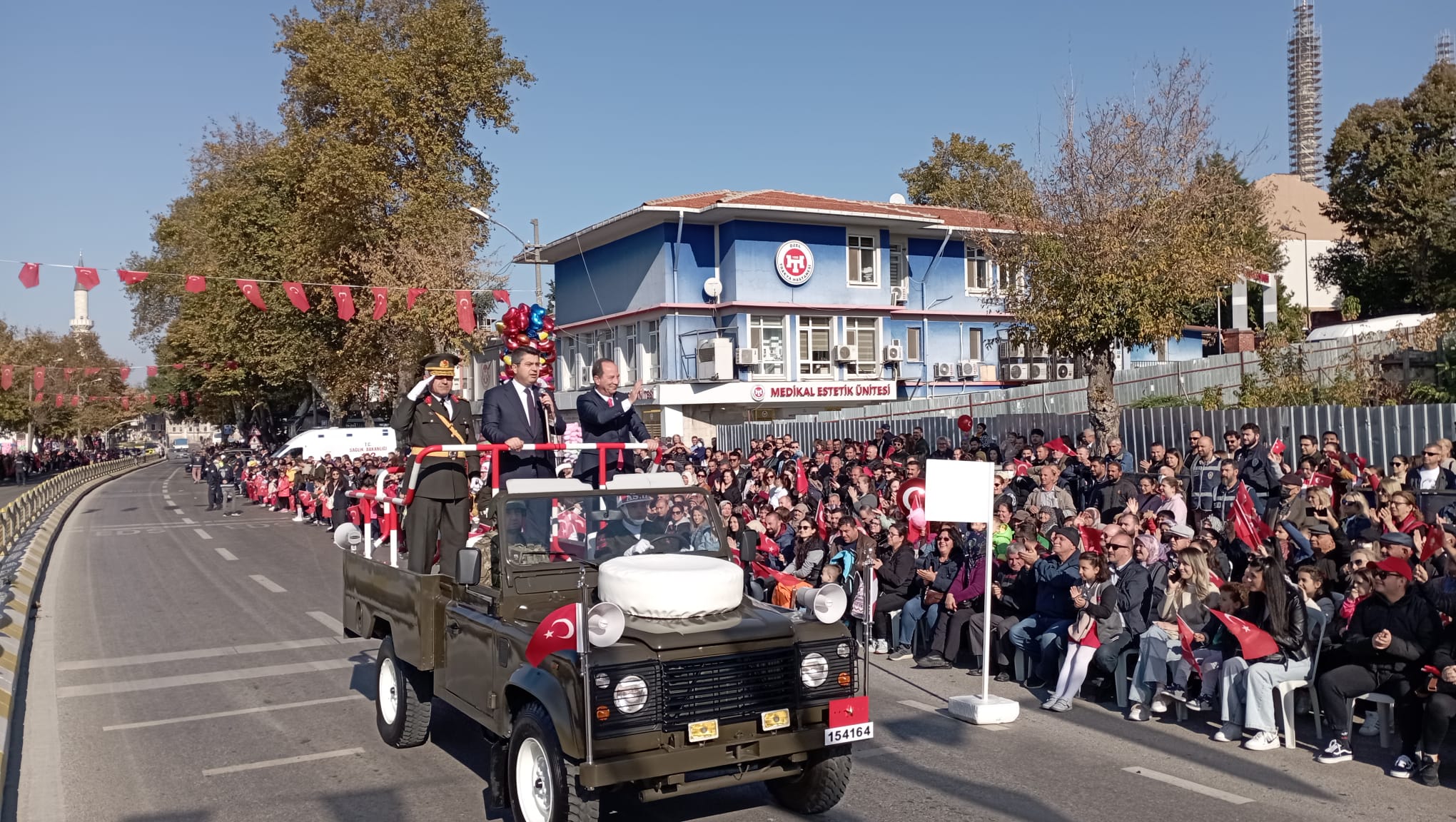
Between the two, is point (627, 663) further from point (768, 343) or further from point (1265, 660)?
point (768, 343)

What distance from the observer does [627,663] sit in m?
5.64

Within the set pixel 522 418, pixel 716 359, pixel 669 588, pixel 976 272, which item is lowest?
pixel 669 588

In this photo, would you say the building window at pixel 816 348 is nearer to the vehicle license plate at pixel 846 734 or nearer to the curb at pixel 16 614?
the curb at pixel 16 614

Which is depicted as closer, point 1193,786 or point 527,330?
point 1193,786

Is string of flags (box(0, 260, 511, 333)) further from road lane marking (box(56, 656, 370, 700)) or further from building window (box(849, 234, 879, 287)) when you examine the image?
road lane marking (box(56, 656, 370, 700))

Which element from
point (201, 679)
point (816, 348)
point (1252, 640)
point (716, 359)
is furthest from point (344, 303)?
point (1252, 640)

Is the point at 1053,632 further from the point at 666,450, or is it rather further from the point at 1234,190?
the point at 666,450

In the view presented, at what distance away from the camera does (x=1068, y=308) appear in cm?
1864

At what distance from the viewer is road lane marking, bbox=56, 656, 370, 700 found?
10.7 metres

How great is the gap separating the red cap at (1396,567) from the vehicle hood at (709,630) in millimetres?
4485

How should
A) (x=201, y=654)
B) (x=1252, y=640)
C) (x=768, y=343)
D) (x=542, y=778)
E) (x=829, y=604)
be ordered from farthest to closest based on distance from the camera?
(x=768, y=343), (x=201, y=654), (x=1252, y=640), (x=829, y=604), (x=542, y=778)

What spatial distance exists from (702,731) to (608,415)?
3723 mm

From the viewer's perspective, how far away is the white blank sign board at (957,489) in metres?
9.65

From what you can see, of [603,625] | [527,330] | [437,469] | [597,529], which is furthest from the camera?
[527,330]
